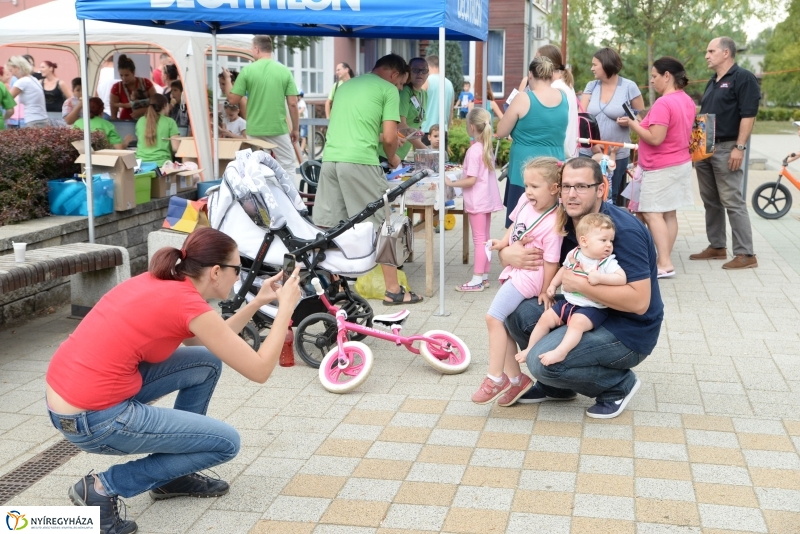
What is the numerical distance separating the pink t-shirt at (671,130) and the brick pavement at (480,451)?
7.42 ft

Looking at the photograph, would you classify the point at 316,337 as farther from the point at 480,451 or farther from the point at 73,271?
the point at 73,271

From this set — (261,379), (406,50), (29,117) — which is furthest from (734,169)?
(406,50)

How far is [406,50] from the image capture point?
1310 inches

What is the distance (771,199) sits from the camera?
40.5 feet

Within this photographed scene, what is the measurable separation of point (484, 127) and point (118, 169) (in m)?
3.10

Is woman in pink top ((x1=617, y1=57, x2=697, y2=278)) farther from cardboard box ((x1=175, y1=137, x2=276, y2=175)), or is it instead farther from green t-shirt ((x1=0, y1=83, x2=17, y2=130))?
green t-shirt ((x1=0, y1=83, x2=17, y2=130))

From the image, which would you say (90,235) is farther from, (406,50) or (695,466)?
(406,50)

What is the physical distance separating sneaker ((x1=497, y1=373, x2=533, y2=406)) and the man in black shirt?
457 centimetres

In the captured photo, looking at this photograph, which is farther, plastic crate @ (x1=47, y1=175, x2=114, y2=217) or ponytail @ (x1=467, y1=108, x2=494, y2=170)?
ponytail @ (x1=467, y1=108, x2=494, y2=170)

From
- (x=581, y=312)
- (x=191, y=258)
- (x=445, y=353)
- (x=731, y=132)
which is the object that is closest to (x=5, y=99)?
(x=445, y=353)

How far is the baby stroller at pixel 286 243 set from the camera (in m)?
5.82

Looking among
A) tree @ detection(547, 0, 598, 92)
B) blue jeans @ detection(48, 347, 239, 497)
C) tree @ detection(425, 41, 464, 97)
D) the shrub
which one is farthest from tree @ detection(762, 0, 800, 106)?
blue jeans @ detection(48, 347, 239, 497)

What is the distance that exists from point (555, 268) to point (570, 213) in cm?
38

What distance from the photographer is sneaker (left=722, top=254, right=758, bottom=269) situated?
8.89 m
